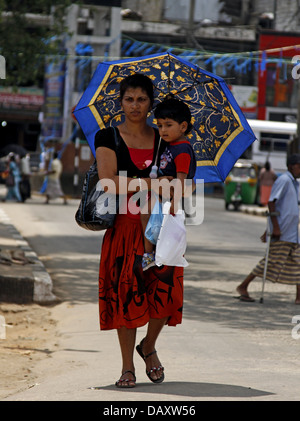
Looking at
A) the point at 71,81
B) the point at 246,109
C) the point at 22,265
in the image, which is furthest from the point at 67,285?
the point at 246,109

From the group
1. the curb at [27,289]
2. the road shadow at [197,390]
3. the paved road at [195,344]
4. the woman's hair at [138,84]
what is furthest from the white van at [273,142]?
the road shadow at [197,390]

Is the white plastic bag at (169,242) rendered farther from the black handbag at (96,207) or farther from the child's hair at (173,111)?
the child's hair at (173,111)

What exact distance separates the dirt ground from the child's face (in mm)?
1879

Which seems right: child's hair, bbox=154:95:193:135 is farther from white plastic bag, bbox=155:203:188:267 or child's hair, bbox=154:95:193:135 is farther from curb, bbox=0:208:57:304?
curb, bbox=0:208:57:304

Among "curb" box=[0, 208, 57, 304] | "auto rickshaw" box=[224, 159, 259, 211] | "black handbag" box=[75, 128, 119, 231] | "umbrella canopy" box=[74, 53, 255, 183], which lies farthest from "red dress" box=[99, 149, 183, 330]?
"auto rickshaw" box=[224, 159, 259, 211]

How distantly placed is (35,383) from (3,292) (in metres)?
3.82

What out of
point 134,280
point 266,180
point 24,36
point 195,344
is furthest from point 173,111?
point 266,180

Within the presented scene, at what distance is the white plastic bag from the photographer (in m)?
5.14

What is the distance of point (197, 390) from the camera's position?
5.20 meters

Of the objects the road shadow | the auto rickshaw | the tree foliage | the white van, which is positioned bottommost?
the auto rickshaw

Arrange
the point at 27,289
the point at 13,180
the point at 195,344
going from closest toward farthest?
the point at 195,344
the point at 27,289
the point at 13,180

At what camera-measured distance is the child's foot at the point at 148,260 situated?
5281mm

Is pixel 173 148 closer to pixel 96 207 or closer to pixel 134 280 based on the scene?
pixel 96 207

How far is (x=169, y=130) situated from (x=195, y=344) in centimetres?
264
